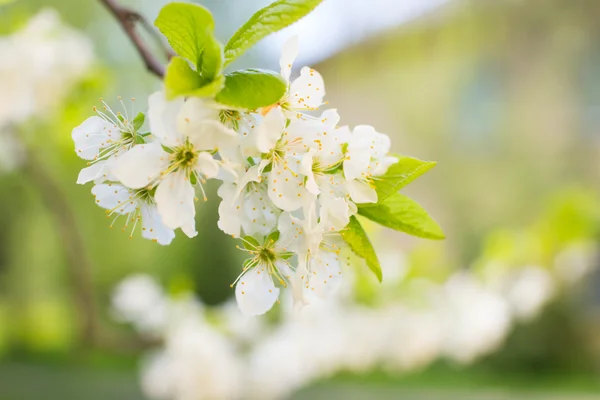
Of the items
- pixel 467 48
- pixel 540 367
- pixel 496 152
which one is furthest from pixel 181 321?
pixel 467 48

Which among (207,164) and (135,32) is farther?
(135,32)

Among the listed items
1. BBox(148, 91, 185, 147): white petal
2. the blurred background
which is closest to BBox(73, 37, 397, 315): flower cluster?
BBox(148, 91, 185, 147): white petal

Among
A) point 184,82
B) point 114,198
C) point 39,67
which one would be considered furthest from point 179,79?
point 39,67

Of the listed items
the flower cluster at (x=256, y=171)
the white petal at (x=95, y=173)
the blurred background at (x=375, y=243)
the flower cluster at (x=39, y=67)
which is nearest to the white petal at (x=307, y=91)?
the flower cluster at (x=256, y=171)

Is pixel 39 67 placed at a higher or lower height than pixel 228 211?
higher

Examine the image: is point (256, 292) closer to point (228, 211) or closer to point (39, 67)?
point (228, 211)

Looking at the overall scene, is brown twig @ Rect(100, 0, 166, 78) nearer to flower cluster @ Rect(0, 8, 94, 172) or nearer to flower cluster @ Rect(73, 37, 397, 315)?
flower cluster @ Rect(73, 37, 397, 315)

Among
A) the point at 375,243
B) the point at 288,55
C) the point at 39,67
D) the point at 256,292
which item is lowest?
the point at 256,292

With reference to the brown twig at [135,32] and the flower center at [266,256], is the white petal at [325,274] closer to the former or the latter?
the flower center at [266,256]
